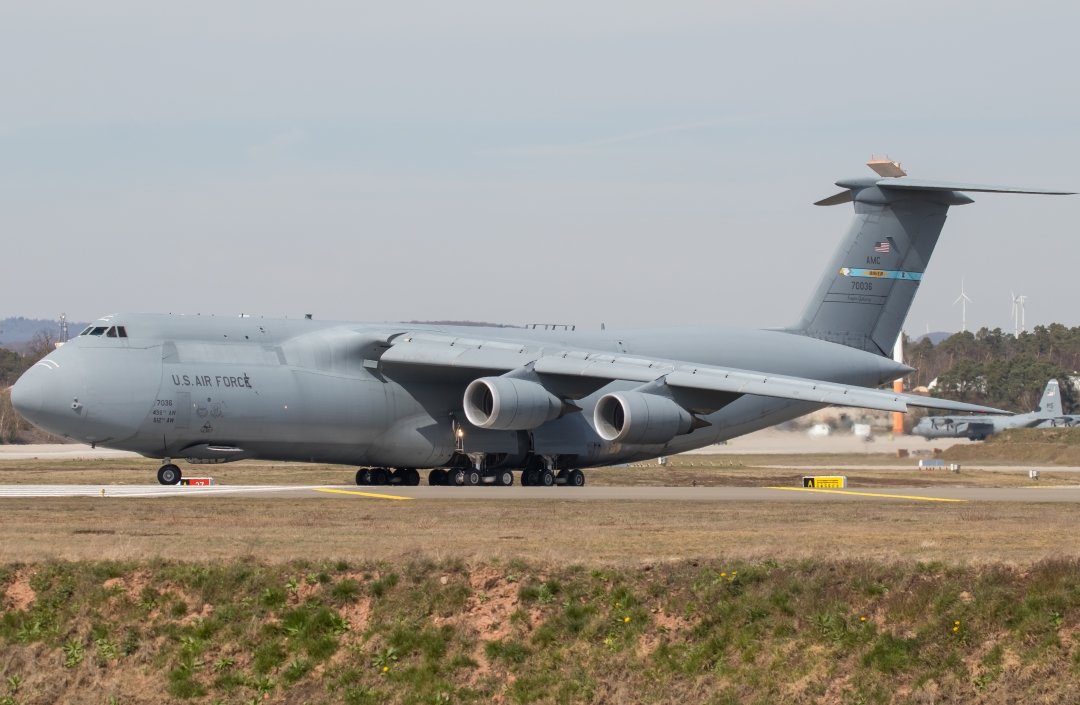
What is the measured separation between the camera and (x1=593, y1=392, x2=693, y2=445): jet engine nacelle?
29516mm

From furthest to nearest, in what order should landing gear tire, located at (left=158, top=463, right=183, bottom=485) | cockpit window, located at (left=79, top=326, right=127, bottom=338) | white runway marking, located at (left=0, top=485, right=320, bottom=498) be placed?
1. landing gear tire, located at (left=158, top=463, right=183, bottom=485)
2. cockpit window, located at (left=79, top=326, right=127, bottom=338)
3. white runway marking, located at (left=0, top=485, right=320, bottom=498)

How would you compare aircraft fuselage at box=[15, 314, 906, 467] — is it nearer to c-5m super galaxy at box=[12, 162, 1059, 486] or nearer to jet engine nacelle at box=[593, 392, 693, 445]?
c-5m super galaxy at box=[12, 162, 1059, 486]

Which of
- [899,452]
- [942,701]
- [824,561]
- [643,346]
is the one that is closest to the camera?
[942,701]

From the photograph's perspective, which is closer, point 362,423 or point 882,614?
point 882,614

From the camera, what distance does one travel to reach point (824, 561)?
15.5m

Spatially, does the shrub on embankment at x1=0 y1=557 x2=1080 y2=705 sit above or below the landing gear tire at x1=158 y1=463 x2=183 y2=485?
below

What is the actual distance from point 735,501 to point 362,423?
8635 mm

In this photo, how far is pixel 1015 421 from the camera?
262ft

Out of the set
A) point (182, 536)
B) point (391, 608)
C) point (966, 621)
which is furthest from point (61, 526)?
point (966, 621)

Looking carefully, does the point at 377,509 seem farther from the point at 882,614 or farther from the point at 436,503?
the point at 882,614

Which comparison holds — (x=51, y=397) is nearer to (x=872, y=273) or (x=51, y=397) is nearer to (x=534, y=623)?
(x=534, y=623)

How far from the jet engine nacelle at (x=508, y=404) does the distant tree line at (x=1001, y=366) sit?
3903 centimetres

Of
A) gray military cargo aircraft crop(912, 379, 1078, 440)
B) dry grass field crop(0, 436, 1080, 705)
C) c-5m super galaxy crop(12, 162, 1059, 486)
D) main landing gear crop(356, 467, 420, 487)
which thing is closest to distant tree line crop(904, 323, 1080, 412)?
gray military cargo aircraft crop(912, 379, 1078, 440)

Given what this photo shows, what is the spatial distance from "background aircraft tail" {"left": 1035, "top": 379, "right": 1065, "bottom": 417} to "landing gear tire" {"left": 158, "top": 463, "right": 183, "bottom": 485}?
192 ft
